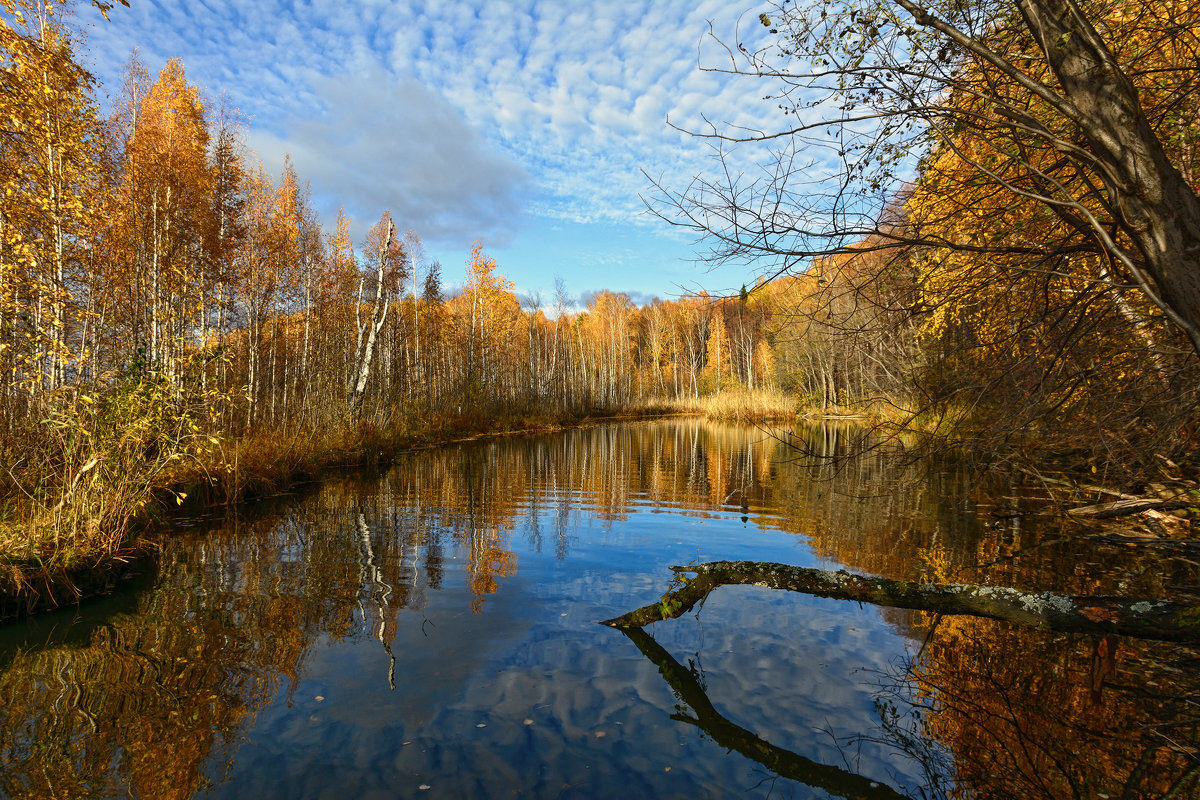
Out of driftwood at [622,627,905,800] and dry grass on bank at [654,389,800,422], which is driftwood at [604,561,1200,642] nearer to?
driftwood at [622,627,905,800]

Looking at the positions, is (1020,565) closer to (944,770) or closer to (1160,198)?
(944,770)

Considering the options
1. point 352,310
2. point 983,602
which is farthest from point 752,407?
point 983,602

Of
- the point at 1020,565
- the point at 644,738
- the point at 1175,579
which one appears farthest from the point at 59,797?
the point at 1175,579

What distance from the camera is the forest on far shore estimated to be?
373 cm

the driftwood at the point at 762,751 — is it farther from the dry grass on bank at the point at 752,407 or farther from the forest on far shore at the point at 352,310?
the dry grass on bank at the point at 752,407

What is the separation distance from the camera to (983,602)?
12.7ft

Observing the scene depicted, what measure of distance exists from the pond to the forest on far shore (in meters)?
1.11

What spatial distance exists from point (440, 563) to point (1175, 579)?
8.39 meters

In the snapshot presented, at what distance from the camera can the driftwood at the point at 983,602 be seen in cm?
345

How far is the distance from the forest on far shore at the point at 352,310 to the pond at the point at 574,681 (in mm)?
1113

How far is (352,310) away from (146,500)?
19997 millimetres

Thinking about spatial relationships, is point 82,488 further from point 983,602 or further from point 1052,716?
point 1052,716

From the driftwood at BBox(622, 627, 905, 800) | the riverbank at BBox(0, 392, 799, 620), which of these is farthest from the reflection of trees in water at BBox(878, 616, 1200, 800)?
the riverbank at BBox(0, 392, 799, 620)

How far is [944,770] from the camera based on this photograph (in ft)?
11.1
